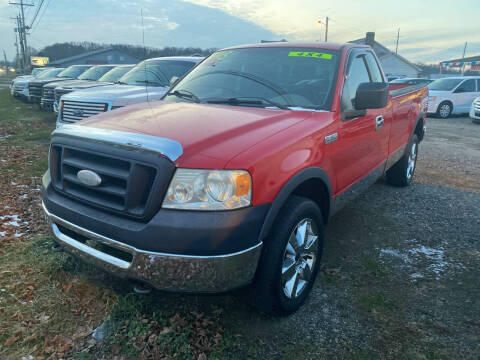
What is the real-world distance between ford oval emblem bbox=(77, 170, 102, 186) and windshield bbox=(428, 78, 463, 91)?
54.6 feet

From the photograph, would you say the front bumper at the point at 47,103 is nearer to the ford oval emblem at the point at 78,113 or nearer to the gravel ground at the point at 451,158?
the ford oval emblem at the point at 78,113

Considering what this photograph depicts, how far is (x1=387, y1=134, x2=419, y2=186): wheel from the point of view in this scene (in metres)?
5.43

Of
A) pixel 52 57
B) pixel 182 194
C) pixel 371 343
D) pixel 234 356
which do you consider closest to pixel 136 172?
pixel 182 194

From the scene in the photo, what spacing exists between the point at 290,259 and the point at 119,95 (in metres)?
4.86

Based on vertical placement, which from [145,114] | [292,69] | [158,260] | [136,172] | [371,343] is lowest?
[371,343]

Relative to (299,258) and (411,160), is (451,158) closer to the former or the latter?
(411,160)

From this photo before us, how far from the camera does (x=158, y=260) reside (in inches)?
78.7

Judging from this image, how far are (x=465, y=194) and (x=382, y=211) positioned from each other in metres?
1.66

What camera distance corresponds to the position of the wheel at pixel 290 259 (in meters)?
2.26

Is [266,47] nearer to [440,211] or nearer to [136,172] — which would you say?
[136,172]

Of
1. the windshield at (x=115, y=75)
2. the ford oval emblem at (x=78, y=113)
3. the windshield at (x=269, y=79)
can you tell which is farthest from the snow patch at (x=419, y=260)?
the windshield at (x=115, y=75)

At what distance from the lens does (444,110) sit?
1536 centimetres

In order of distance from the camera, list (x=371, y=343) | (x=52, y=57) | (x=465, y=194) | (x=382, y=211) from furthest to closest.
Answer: (x=52, y=57) < (x=465, y=194) < (x=382, y=211) < (x=371, y=343)

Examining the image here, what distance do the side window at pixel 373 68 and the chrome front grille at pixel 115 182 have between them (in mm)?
3086
